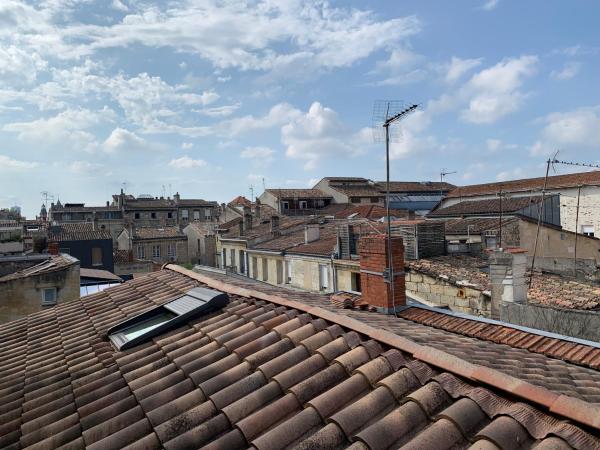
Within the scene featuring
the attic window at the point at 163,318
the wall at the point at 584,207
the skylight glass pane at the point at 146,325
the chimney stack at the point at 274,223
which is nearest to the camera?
the attic window at the point at 163,318

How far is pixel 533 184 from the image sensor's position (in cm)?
3753

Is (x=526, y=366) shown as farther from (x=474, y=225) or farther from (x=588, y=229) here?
(x=588, y=229)

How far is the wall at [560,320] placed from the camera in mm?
8742

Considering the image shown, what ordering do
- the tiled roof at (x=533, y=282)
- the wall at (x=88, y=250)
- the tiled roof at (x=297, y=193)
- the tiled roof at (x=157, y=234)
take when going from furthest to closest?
the tiled roof at (x=297, y=193)
the tiled roof at (x=157, y=234)
the wall at (x=88, y=250)
the tiled roof at (x=533, y=282)

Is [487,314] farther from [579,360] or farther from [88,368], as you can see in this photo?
[88,368]

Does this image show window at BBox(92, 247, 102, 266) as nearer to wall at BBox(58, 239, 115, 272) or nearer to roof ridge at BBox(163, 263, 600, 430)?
wall at BBox(58, 239, 115, 272)

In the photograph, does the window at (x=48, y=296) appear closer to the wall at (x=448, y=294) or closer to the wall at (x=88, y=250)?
the wall at (x=448, y=294)

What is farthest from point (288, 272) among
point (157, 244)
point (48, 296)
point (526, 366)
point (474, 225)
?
point (157, 244)

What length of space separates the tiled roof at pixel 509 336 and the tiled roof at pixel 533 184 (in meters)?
28.0

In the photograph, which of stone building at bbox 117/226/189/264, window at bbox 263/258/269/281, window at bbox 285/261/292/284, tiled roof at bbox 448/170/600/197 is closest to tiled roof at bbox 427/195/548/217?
tiled roof at bbox 448/170/600/197

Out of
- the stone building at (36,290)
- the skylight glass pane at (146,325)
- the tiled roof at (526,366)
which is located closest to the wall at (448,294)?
the tiled roof at (526,366)

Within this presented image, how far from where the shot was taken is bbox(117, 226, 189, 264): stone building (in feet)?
139

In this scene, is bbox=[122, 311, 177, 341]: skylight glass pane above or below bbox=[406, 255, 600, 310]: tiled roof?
above

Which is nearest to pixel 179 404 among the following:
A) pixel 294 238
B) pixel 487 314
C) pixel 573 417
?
Result: pixel 573 417
